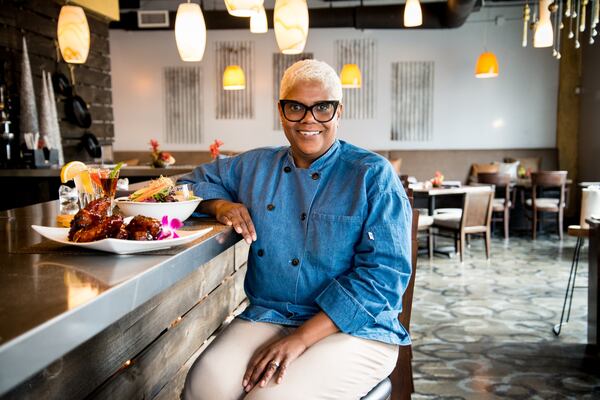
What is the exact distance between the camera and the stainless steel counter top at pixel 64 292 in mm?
863

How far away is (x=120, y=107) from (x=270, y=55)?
2.99 metres

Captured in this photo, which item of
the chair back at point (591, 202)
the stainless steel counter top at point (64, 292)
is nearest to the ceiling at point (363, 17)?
the chair back at point (591, 202)

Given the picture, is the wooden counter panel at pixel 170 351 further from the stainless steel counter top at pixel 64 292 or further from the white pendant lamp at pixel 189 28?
the white pendant lamp at pixel 189 28

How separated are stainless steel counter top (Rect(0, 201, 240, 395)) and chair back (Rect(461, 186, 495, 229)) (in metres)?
5.70

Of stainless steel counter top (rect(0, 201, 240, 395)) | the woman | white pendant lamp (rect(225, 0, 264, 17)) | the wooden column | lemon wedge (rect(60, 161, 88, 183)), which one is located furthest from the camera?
the wooden column

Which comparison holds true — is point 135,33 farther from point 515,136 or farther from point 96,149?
point 515,136

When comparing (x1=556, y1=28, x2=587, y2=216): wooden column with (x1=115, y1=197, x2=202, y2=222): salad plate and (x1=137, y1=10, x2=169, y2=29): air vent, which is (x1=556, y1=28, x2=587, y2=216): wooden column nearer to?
(x1=137, y1=10, x2=169, y2=29): air vent

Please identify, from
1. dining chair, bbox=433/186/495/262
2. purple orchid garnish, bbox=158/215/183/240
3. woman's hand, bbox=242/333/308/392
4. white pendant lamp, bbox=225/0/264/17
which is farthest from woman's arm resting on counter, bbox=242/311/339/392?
dining chair, bbox=433/186/495/262

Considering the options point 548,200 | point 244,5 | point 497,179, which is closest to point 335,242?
point 244,5

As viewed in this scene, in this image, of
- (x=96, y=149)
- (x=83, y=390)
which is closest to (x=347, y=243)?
(x=83, y=390)

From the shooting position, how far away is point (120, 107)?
11078 mm

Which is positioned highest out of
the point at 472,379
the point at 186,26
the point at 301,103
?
the point at 186,26

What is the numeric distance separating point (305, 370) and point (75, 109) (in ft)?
21.9

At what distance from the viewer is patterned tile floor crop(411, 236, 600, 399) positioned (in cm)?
350
